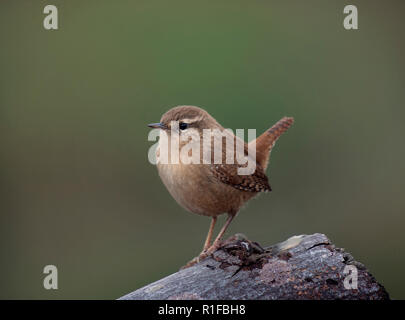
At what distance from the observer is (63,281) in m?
5.27

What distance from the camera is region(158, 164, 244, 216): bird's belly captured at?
3.18 m

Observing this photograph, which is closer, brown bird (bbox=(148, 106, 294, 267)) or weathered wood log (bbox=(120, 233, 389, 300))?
weathered wood log (bbox=(120, 233, 389, 300))

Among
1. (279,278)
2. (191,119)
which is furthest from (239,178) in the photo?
(279,278)

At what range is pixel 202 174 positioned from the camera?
10.6 ft

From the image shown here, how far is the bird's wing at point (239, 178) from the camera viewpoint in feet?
10.9

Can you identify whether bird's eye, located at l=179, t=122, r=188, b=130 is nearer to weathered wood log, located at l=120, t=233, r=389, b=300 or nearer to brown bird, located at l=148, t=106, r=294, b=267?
brown bird, located at l=148, t=106, r=294, b=267

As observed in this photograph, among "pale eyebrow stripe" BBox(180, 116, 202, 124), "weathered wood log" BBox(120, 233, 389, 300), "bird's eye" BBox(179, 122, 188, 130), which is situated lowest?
"weathered wood log" BBox(120, 233, 389, 300)

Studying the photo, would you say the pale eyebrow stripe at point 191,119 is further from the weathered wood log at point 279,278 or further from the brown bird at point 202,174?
the weathered wood log at point 279,278

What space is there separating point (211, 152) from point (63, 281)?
2.84 m

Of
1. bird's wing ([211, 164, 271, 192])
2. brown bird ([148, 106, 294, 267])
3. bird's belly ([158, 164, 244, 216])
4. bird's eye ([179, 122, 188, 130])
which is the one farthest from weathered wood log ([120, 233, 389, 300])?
bird's eye ([179, 122, 188, 130])

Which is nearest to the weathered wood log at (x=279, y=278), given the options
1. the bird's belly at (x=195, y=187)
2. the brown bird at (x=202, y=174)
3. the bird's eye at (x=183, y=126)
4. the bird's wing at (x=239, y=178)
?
the brown bird at (x=202, y=174)

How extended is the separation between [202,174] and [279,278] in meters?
0.94

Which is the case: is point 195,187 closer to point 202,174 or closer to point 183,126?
point 202,174

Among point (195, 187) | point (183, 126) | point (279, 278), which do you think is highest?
point (183, 126)
